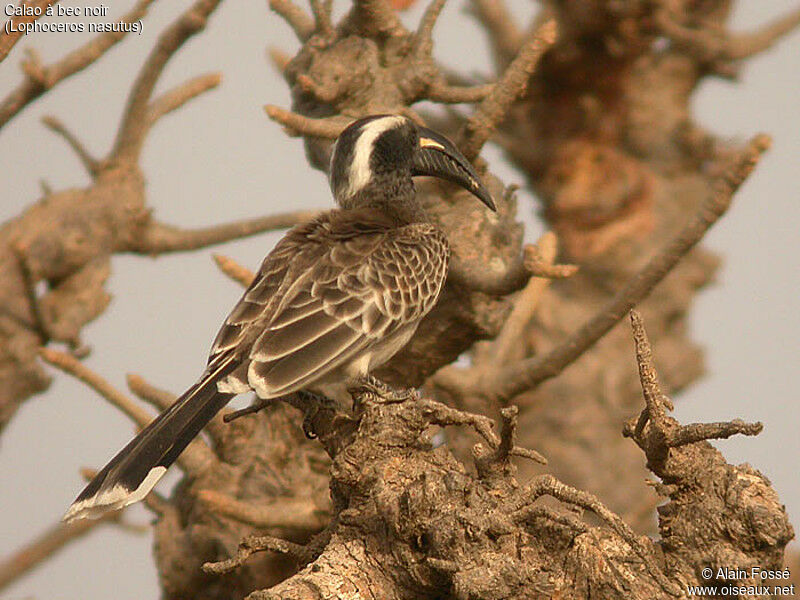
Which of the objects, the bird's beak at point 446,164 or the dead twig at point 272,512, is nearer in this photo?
the dead twig at point 272,512

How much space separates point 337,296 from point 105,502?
3.35 feet

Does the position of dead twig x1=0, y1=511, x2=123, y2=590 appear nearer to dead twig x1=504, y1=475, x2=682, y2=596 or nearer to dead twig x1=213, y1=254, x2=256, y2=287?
dead twig x1=213, y1=254, x2=256, y2=287

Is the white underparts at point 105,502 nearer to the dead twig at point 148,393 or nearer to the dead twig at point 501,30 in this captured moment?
the dead twig at point 148,393

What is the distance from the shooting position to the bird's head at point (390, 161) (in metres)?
4.41

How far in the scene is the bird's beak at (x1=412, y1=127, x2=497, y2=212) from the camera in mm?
4434

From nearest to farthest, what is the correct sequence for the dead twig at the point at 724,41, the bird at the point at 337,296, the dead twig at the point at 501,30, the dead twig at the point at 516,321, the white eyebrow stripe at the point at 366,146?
the bird at the point at 337,296
the white eyebrow stripe at the point at 366,146
the dead twig at the point at 516,321
the dead twig at the point at 724,41
the dead twig at the point at 501,30

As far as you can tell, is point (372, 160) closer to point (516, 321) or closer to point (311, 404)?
point (311, 404)

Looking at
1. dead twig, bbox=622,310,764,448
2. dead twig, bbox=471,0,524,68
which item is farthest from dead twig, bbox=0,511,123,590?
dead twig, bbox=471,0,524,68

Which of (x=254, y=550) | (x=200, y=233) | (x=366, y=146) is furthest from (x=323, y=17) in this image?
(x=254, y=550)

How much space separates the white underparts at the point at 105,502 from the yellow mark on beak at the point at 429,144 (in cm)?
181

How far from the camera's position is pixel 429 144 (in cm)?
450

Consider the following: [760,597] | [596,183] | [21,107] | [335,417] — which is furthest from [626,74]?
[760,597]

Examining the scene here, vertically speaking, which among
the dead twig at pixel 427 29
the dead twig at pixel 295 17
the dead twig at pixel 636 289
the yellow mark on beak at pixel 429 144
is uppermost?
the dead twig at pixel 295 17

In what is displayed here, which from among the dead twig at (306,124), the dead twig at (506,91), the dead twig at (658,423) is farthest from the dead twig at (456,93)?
the dead twig at (658,423)
